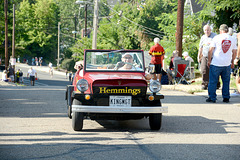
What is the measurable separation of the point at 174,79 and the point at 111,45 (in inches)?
1939

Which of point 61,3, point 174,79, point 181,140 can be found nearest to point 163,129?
point 181,140

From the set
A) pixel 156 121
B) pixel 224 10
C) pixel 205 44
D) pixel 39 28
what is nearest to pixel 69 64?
pixel 39 28

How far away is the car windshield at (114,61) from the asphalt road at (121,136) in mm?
1093

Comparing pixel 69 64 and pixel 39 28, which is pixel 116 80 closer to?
pixel 69 64

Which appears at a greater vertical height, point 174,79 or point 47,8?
point 47,8

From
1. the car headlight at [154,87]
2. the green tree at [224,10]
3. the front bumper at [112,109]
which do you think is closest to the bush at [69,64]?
the green tree at [224,10]

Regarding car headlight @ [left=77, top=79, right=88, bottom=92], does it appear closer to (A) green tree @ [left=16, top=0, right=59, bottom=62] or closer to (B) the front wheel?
(B) the front wheel

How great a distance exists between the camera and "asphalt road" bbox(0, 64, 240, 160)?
587cm

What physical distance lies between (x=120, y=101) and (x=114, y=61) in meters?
1.65

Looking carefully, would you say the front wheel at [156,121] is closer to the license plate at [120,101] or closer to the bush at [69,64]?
the license plate at [120,101]

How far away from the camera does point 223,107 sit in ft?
37.0

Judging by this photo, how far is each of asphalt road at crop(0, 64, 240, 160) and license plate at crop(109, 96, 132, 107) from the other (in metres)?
0.48

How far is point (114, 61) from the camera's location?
9125mm

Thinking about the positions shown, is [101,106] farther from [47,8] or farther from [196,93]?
[47,8]
